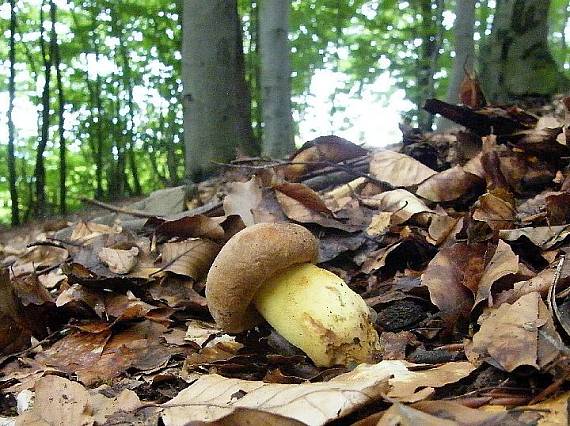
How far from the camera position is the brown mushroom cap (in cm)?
149

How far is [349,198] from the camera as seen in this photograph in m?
2.77

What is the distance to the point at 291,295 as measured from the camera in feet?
5.17

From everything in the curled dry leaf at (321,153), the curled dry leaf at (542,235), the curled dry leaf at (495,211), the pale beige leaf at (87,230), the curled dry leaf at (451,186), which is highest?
the curled dry leaf at (321,153)

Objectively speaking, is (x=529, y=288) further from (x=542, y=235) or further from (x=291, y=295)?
(x=291, y=295)

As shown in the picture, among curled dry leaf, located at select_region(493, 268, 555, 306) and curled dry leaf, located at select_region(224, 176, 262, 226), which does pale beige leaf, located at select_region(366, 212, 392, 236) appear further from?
curled dry leaf, located at select_region(493, 268, 555, 306)

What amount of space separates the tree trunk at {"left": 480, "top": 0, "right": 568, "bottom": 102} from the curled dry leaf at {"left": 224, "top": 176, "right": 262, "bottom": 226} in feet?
9.34

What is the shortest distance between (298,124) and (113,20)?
27.4 ft

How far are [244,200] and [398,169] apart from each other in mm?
771

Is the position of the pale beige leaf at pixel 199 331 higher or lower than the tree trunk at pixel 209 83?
lower

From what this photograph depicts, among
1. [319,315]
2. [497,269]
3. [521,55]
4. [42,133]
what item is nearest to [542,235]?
[497,269]

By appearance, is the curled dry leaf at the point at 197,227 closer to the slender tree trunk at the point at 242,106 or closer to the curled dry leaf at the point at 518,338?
the curled dry leaf at the point at 518,338

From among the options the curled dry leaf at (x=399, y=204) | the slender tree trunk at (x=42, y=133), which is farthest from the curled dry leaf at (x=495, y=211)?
the slender tree trunk at (x=42, y=133)

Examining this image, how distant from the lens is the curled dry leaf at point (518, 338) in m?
1.04

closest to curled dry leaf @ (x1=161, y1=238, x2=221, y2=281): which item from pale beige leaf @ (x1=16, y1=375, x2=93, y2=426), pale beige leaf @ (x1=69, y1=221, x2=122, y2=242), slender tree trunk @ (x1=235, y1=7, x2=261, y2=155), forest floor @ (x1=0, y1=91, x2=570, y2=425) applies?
forest floor @ (x1=0, y1=91, x2=570, y2=425)
